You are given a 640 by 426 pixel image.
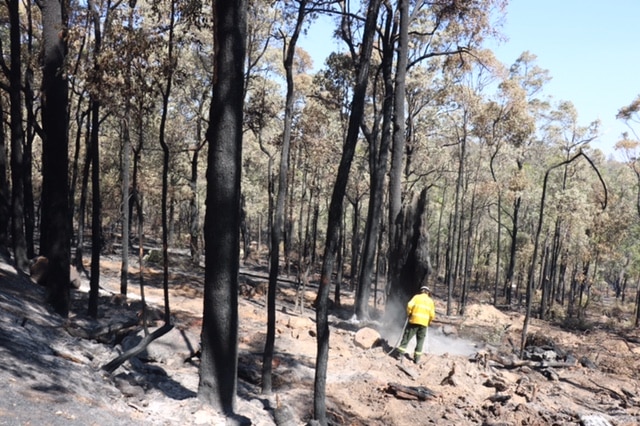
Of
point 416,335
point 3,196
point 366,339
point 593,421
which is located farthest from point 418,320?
point 3,196

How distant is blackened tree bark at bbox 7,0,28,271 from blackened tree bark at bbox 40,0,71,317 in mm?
3467

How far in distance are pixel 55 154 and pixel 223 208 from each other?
18.1ft

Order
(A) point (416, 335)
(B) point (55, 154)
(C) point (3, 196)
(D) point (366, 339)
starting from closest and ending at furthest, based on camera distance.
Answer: (B) point (55, 154) → (A) point (416, 335) → (D) point (366, 339) → (C) point (3, 196)

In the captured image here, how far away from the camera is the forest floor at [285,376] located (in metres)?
5.78

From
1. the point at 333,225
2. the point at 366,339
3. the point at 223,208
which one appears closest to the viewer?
the point at 223,208

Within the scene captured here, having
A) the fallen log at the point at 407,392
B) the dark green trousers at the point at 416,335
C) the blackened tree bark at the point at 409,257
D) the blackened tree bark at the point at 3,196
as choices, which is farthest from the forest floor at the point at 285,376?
the blackened tree bark at the point at 3,196

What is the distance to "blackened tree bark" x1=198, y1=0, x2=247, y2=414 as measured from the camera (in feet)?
20.0

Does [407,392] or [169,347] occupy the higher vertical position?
[169,347]

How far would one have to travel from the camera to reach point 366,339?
12.4 m

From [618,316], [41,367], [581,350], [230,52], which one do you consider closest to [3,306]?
[41,367]

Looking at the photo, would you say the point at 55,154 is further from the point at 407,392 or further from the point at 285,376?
the point at 407,392

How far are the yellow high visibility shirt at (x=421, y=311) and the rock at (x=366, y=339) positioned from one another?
1.28m

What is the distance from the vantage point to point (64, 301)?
10047 mm

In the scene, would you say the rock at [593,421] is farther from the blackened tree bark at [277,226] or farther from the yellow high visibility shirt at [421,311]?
the blackened tree bark at [277,226]
